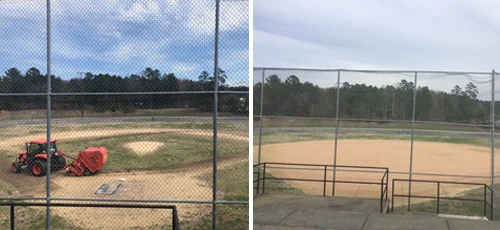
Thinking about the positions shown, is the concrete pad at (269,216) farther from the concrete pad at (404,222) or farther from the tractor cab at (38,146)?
the tractor cab at (38,146)

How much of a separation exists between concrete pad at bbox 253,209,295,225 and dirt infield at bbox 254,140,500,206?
4.81 metres

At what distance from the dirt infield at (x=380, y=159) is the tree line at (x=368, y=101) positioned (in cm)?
173

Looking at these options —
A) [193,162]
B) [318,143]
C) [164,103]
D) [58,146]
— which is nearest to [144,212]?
[193,162]

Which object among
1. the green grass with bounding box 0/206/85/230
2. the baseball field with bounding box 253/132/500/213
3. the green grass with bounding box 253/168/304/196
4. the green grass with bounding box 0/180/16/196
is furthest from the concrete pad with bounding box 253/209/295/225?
the baseball field with bounding box 253/132/500/213

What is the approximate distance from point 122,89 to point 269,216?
2491 mm

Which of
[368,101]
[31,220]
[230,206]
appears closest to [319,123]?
[368,101]

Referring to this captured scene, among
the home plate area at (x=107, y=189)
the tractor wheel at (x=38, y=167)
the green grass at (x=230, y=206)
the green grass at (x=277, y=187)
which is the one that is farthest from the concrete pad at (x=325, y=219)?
the green grass at (x=277, y=187)

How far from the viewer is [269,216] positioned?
597 cm

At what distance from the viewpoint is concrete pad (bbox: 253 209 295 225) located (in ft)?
18.6

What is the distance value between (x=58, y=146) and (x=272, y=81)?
519 centimetres

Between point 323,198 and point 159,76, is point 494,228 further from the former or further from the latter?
point 159,76

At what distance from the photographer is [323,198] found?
26.8 feet

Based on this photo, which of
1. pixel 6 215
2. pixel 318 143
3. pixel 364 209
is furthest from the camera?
pixel 318 143

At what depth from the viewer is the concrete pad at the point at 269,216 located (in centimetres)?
568
